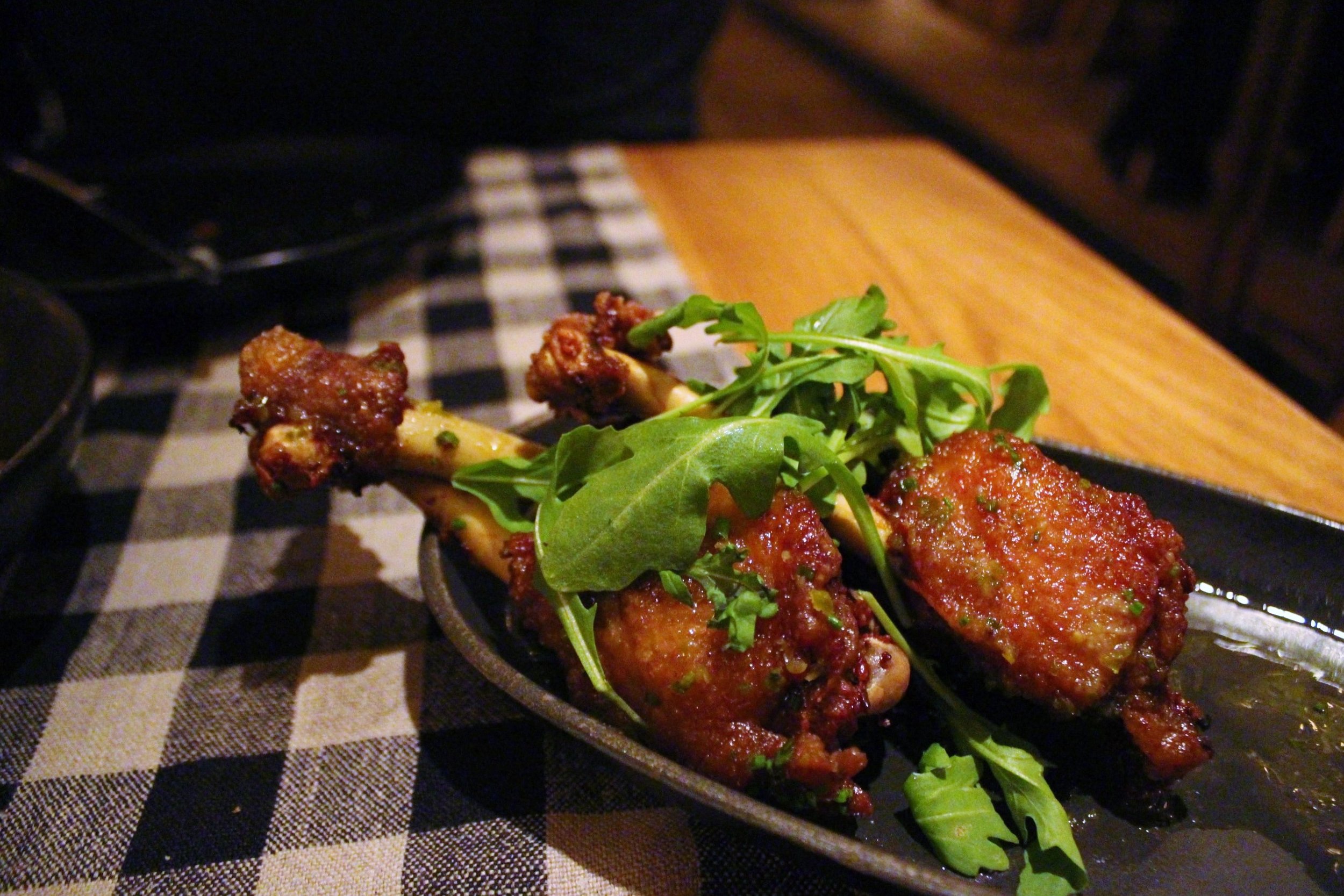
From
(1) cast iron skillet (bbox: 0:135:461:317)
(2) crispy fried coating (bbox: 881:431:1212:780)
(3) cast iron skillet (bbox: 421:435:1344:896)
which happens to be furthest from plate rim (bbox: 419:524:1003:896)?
(1) cast iron skillet (bbox: 0:135:461:317)

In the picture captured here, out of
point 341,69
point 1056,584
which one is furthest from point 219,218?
point 1056,584

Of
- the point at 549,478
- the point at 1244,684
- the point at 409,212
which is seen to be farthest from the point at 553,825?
the point at 409,212

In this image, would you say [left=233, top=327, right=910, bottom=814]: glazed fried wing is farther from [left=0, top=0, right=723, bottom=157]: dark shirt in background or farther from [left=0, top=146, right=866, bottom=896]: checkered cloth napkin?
[left=0, top=0, right=723, bottom=157]: dark shirt in background

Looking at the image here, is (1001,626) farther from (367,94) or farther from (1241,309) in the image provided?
(367,94)

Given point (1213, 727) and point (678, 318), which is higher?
point (678, 318)

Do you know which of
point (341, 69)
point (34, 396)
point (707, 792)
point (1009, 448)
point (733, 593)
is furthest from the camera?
point (341, 69)

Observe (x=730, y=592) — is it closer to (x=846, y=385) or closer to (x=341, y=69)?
(x=846, y=385)
